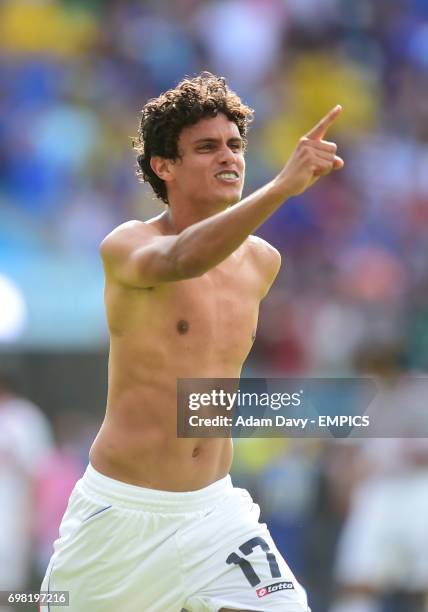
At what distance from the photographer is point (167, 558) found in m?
4.61

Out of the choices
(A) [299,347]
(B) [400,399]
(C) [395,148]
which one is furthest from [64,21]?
(B) [400,399]

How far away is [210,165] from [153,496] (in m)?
1.34

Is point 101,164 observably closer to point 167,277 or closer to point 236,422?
point 236,422

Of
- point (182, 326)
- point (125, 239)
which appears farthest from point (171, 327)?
point (125, 239)

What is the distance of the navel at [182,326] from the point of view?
476 cm

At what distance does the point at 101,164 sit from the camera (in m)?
12.8

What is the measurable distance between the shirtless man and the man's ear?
0.11m

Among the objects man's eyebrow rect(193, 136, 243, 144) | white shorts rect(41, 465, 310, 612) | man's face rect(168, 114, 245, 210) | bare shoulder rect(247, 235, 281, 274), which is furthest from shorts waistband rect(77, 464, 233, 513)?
man's eyebrow rect(193, 136, 243, 144)

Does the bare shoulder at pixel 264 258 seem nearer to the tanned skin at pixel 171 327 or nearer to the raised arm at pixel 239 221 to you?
the tanned skin at pixel 171 327

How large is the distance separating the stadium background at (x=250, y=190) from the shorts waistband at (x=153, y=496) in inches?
163

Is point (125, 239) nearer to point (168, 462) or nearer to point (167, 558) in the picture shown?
point (168, 462)

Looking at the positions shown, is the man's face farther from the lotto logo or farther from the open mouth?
the lotto logo

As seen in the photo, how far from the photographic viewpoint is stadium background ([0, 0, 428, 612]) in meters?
9.74

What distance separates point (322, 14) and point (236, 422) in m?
9.37
